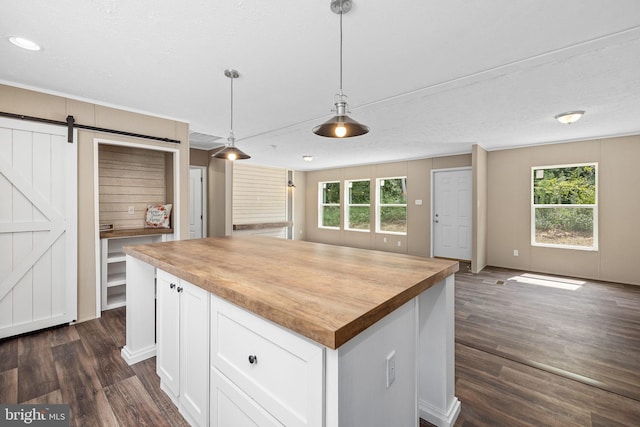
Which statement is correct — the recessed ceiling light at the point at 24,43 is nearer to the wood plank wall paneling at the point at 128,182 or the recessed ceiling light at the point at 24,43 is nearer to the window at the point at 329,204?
the wood plank wall paneling at the point at 128,182

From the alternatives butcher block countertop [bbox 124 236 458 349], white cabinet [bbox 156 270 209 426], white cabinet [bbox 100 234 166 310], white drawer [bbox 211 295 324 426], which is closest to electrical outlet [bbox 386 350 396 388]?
butcher block countertop [bbox 124 236 458 349]

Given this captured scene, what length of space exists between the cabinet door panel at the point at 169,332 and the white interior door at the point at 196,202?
4.44m

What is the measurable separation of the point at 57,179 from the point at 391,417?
375 centimetres

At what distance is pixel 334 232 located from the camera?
8445mm

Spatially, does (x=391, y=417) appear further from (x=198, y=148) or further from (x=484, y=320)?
(x=198, y=148)

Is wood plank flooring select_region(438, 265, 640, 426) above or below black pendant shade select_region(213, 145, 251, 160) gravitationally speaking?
below

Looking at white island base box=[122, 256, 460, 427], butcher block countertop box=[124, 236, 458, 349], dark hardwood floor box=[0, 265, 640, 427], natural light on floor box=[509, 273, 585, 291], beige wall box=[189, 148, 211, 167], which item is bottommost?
dark hardwood floor box=[0, 265, 640, 427]

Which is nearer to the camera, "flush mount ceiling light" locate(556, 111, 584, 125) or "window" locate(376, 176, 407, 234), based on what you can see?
"flush mount ceiling light" locate(556, 111, 584, 125)

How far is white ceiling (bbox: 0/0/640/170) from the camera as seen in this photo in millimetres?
1719

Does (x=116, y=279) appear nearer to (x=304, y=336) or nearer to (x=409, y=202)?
(x=304, y=336)

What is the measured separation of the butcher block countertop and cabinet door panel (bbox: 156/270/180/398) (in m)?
0.18

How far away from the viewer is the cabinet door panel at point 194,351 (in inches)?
56.1

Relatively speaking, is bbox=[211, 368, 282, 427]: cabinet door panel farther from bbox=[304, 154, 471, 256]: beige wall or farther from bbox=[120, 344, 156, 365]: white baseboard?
bbox=[304, 154, 471, 256]: beige wall

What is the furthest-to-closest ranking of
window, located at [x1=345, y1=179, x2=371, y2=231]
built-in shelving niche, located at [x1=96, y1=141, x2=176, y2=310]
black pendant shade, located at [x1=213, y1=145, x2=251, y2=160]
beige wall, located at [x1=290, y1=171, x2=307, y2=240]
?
beige wall, located at [x1=290, y1=171, x2=307, y2=240] < window, located at [x1=345, y1=179, x2=371, y2=231] < built-in shelving niche, located at [x1=96, y1=141, x2=176, y2=310] < black pendant shade, located at [x1=213, y1=145, x2=251, y2=160]
